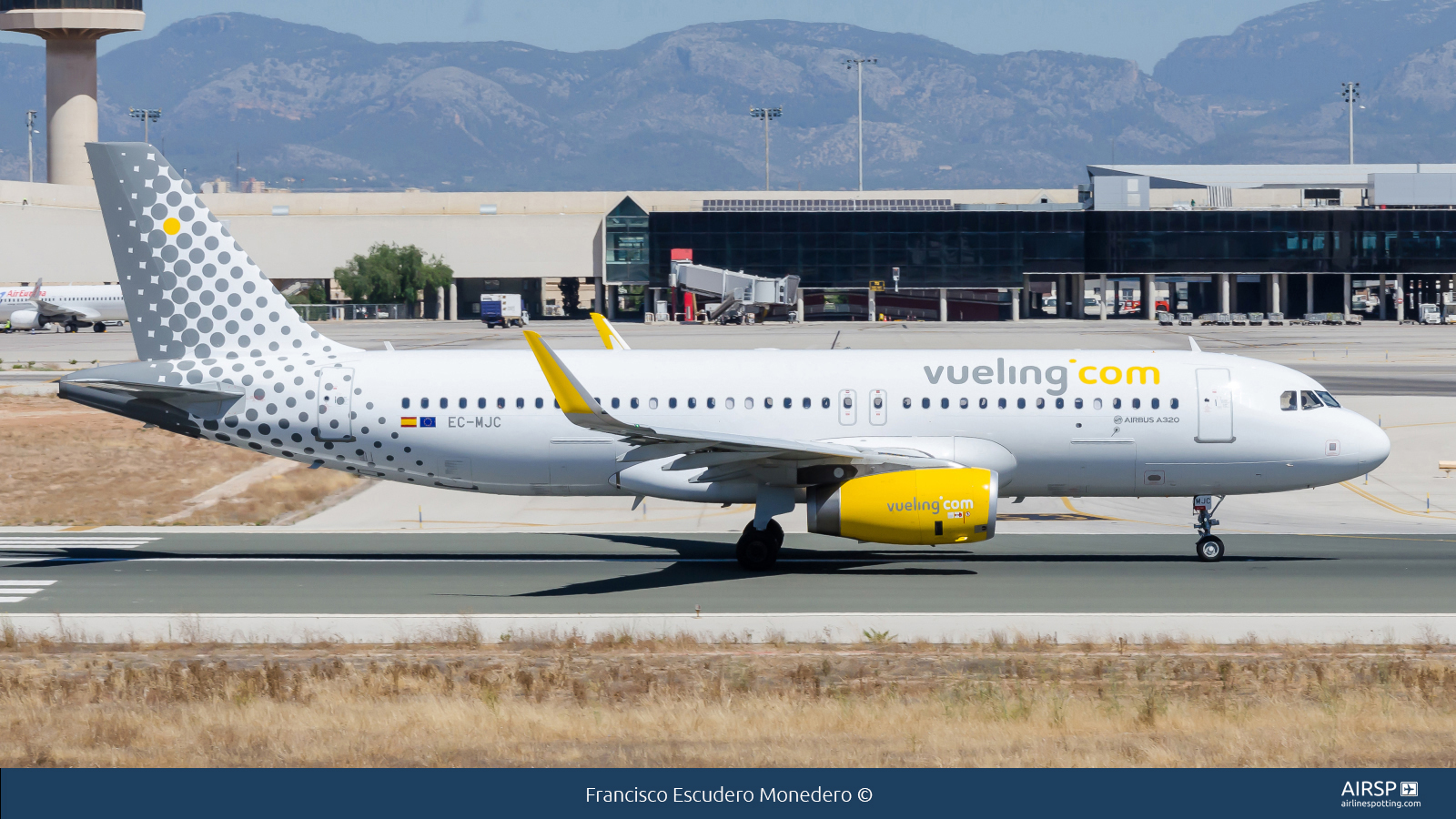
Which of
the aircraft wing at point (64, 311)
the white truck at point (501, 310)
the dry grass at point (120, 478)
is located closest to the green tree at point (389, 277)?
the white truck at point (501, 310)

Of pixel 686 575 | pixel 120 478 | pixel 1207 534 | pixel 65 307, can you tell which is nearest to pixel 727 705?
pixel 686 575

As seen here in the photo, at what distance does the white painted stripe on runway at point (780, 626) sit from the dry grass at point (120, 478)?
12859mm

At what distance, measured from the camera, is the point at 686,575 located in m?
28.3

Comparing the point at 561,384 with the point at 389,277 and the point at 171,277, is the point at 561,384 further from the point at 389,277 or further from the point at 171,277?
the point at 389,277

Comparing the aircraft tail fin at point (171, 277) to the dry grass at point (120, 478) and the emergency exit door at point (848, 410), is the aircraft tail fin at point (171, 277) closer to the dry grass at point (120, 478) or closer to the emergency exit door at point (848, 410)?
the dry grass at point (120, 478)

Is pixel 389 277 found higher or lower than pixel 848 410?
higher

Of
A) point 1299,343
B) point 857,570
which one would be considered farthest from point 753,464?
point 1299,343

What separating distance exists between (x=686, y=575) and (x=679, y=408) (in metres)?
3.25

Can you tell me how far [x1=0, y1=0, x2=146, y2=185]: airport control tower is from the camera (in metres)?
195

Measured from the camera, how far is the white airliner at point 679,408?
28250mm

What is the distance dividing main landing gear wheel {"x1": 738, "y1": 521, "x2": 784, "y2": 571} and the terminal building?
462 ft

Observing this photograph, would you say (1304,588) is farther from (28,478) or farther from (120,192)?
(28,478)

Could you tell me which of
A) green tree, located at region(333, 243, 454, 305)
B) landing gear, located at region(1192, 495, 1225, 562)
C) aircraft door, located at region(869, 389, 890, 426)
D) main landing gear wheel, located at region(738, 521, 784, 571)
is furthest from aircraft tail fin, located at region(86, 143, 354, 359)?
green tree, located at region(333, 243, 454, 305)

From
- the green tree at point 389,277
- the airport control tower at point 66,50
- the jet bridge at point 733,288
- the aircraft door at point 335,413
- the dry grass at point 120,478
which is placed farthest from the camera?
the airport control tower at point 66,50
